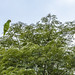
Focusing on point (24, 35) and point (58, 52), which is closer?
point (58, 52)

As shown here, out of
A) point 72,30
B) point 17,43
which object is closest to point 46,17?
point 72,30

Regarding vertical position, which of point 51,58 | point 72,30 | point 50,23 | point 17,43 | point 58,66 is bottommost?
point 58,66

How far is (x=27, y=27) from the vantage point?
959 centimetres

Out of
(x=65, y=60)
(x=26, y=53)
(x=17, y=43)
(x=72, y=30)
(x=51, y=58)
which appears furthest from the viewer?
(x=17, y=43)

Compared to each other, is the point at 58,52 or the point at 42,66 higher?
the point at 58,52

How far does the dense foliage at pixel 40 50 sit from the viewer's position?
246 inches

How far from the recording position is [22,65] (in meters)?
6.28

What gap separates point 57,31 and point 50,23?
0.81m

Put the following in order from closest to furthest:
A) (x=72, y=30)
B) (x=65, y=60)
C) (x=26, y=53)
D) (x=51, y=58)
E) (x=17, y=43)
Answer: (x=26, y=53) → (x=51, y=58) → (x=65, y=60) → (x=72, y=30) → (x=17, y=43)

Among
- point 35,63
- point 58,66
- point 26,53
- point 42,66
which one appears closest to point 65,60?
point 58,66

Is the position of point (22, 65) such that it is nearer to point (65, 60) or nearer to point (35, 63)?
point (35, 63)

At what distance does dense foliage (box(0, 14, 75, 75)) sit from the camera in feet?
20.5

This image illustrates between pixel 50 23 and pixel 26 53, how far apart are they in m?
4.19

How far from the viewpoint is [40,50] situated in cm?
657
